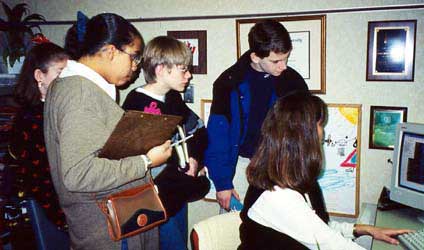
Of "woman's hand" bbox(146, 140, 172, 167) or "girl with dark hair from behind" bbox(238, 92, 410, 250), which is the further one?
"woman's hand" bbox(146, 140, 172, 167)

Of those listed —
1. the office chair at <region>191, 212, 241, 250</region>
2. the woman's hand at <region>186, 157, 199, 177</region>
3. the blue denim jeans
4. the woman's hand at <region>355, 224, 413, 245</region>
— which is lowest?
the blue denim jeans

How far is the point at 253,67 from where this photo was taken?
195 centimetres

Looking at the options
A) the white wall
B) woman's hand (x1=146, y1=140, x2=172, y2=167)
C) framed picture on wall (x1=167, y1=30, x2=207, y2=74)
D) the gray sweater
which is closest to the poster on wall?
the white wall

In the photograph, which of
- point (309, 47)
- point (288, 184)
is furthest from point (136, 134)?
point (309, 47)

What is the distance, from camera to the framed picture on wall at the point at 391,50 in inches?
69.9

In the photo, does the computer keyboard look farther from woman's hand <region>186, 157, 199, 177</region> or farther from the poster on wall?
woman's hand <region>186, 157, 199, 177</region>

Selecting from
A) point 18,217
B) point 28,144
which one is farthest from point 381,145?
point 18,217

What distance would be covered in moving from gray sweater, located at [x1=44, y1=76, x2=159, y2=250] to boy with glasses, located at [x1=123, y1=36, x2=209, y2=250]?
42 centimetres

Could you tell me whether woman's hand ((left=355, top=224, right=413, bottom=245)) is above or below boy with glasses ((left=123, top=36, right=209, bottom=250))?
below

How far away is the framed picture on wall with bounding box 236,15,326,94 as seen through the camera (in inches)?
75.7

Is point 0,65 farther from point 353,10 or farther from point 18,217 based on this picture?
point 353,10

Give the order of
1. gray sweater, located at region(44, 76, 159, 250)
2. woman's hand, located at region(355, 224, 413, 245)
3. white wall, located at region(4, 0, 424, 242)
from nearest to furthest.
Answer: gray sweater, located at region(44, 76, 159, 250), woman's hand, located at region(355, 224, 413, 245), white wall, located at region(4, 0, 424, 242)

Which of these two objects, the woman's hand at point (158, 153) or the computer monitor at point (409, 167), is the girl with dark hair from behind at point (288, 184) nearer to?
the woman's hand at point (158, 153)

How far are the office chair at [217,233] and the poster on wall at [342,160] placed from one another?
841 mm
